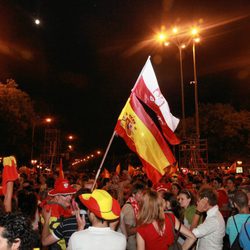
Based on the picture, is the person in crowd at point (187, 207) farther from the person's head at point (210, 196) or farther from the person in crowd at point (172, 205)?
the person's head at point (210, 196)

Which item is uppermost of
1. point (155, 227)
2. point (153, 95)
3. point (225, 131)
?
point (225, 131)

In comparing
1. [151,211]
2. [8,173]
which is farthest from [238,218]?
[8,173]

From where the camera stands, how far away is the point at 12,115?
34.5 m

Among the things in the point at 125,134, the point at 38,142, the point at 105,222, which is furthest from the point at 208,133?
the point at 105,222

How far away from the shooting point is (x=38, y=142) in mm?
49656

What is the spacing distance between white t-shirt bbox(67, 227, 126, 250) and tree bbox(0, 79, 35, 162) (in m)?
31.7

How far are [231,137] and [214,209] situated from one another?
39.0 meters

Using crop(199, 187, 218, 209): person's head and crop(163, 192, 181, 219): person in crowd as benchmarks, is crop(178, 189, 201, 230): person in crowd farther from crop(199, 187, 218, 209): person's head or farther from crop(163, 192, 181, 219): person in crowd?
crop(199, 187, 218, 209): person's head

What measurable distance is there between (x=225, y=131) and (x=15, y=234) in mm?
42712

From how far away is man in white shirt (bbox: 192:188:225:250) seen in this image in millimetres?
5696

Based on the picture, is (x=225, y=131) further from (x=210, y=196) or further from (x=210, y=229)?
(x=210, y=229)

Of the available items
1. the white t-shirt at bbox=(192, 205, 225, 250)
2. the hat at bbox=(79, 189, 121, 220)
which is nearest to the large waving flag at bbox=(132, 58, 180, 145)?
the white t-shirt at bbox=(192, 205, 225, 250)

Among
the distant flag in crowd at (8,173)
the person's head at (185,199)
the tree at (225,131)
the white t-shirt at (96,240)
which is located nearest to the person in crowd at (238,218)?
the person's head at (185,199)

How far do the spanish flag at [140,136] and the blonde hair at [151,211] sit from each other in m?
2.02
